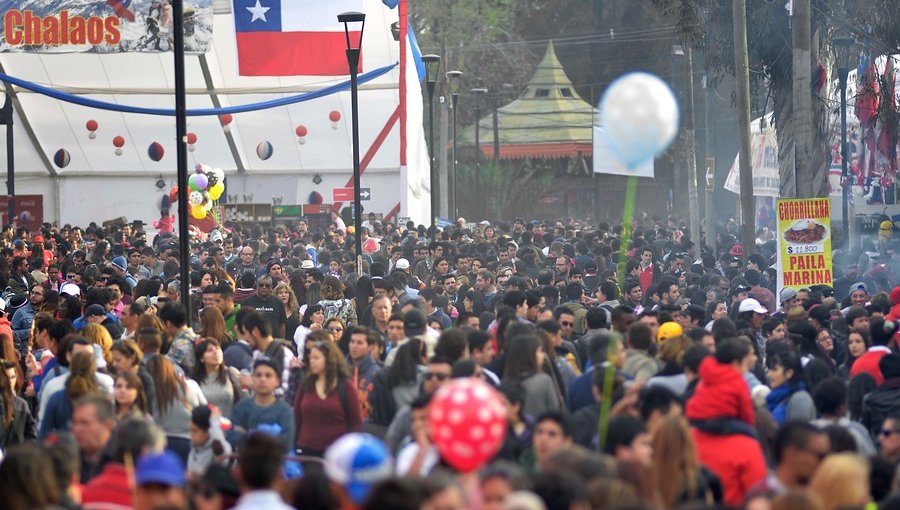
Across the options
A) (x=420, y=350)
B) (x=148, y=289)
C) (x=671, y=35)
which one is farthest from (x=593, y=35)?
(x=420, y=350)

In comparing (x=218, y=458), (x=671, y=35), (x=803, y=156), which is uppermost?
(x=671, y=35)

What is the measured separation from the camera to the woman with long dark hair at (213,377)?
9938 mm

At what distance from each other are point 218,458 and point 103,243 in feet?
48.2

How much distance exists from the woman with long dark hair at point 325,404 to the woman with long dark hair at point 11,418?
181 cm

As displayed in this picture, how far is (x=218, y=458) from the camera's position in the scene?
27.6 ft

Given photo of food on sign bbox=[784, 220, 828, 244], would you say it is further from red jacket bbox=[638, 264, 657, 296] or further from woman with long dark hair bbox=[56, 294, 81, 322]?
woman with long dark hair bbox=[56, 294, 81, 322]

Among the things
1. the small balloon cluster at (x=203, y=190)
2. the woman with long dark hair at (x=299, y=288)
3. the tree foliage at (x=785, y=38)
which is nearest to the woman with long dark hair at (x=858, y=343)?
the woman with long dark hair at (x=299, y=288)

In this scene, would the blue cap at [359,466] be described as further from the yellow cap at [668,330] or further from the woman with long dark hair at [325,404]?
the yellow cap at [668,330]

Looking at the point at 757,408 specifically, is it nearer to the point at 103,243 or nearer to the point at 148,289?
the point at 148,289

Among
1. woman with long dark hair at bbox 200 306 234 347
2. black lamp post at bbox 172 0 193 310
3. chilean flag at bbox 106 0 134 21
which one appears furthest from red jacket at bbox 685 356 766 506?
chilean flag at bbox 106 0 134 21

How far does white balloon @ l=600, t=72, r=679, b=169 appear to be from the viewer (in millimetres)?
7484

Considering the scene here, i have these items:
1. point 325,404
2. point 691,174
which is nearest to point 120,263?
point 325,404

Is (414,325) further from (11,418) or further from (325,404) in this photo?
(11,418)

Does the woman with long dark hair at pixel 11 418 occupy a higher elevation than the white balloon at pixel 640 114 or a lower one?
lower
